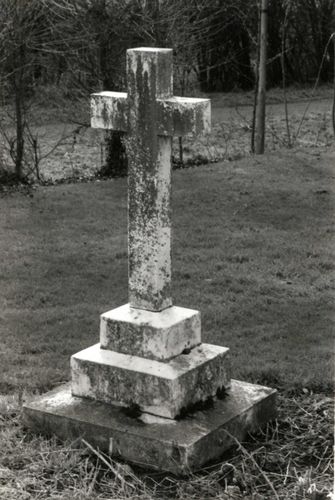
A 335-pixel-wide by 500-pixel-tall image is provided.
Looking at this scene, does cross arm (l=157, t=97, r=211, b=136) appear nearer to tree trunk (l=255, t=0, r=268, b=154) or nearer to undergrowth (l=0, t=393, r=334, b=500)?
undergrowth (l=0, t=393, r=334, b=500)

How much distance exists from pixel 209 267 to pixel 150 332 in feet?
10.9

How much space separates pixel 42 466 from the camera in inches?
185

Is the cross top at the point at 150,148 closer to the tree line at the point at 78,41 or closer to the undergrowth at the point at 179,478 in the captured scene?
the undergrowth at the point at 179,478

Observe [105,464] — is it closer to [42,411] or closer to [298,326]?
[42,411]

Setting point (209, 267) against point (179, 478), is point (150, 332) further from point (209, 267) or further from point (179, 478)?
point (209, 267)

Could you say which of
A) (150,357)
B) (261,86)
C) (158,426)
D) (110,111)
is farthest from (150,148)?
(261,86)

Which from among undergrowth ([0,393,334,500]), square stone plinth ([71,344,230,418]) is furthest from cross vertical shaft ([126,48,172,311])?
undergrowth ([0,393,334,500])

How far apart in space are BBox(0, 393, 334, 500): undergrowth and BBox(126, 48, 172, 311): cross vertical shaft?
856mm

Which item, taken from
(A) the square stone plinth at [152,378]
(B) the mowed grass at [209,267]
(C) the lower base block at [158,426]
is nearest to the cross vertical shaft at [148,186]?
(A) the square stone plinth at [152,378]

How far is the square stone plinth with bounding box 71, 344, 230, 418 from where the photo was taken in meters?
4.80

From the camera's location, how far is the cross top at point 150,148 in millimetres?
4781

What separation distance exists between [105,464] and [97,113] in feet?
6.10

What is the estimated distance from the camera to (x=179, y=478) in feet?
15.1

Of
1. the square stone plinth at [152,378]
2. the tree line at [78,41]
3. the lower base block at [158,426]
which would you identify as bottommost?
the lower base block at [158,426]
